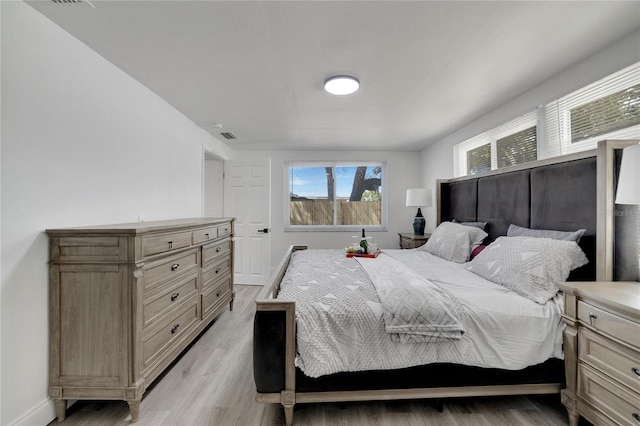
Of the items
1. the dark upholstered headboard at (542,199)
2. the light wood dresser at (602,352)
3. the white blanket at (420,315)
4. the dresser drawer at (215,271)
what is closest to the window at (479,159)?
the dark upholstered headboard at (542,199)

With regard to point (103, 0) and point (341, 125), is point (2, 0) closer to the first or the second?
point (103, 0)

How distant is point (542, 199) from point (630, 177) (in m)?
0.87

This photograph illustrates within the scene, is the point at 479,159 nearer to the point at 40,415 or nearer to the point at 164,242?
the point at 164,242

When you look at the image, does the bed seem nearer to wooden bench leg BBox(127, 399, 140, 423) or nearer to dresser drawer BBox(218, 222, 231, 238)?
wooden bench leg BBox(127, 399, 140, 423)

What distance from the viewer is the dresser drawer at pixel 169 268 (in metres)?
1.71

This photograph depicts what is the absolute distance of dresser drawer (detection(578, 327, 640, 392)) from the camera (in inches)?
46.3

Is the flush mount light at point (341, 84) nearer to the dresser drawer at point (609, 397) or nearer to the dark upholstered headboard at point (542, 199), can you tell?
the dark upholstered headboard at point (542, 199)

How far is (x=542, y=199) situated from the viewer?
2.15 meters

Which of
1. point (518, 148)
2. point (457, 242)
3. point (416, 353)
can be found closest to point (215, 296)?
point (416, 353)

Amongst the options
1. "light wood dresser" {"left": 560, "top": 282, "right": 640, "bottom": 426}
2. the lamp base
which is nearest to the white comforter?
"light wood dresser" {"left": 560, "top": 282, "right": 640, "bottom": 426}

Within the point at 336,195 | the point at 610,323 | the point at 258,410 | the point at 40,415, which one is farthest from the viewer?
the point at 336,195

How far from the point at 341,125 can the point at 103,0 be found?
Result: 8.49 ft

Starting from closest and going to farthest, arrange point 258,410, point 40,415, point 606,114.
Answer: point 40,415
point 258,410
point 606,114

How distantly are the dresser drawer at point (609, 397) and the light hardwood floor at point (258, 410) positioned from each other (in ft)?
1.00
